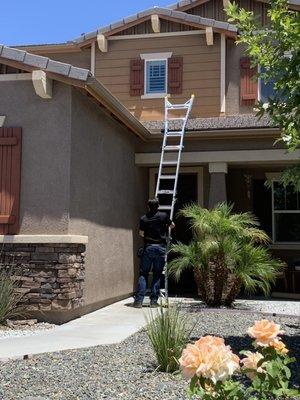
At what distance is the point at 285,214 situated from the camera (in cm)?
1301

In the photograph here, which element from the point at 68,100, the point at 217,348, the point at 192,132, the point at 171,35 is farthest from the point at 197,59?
the point at 217,348

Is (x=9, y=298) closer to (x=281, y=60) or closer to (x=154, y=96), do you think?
(x=281, y=60)

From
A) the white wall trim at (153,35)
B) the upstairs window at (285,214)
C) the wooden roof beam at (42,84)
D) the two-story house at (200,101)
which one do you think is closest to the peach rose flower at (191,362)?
the wooden roof beam at (42,84)

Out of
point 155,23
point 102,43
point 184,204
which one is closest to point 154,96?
point 155,23

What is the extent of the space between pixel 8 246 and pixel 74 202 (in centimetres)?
117

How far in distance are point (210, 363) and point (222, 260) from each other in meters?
6.61

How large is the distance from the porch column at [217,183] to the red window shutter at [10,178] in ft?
14.6

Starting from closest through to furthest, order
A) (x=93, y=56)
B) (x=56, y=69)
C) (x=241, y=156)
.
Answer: (x=56, y=69)
(x=241, y=156)
(x=93, y=56)

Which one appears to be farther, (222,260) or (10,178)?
(222,260)

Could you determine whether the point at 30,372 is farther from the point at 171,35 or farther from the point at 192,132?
the point at 171,35

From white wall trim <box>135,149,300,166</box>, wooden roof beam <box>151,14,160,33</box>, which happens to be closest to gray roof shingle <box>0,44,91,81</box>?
white wall trim <box>135,149,300,166</box>

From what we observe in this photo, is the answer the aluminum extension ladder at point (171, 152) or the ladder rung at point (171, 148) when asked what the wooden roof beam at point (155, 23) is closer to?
the aluminum extension ladder at point (171, 152)

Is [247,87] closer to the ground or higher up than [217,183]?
higher up

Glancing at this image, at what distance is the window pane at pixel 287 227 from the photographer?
42.3 feet
